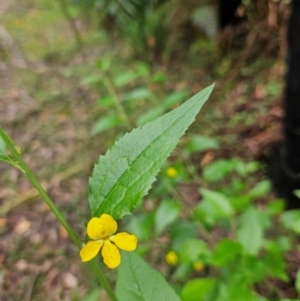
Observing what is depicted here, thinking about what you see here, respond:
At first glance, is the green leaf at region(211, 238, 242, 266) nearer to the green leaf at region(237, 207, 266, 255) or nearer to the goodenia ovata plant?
the green leaf at region(237, 207, 266, 255)

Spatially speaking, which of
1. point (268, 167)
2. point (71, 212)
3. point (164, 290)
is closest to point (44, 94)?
point (71, 212)

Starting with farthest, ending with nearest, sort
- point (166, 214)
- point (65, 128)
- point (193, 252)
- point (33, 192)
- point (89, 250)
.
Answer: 1. point (65, 128)
2. point (33, 192)
3. point (166, 214)
4. point (193, 252)
5. point (89, 250)

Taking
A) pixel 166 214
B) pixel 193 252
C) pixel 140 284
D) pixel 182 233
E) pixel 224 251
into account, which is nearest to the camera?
pixel 140 284

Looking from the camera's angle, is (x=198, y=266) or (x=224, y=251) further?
(x=198, y=266)

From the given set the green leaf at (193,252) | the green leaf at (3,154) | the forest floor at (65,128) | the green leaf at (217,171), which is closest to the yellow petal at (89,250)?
the green leaf at (3,154)

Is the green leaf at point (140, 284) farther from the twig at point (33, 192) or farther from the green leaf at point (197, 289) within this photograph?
the twig at point (33, 192)

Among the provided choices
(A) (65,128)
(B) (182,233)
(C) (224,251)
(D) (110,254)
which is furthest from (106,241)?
(A) (65,128)

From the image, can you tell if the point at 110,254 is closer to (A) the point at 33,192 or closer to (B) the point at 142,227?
(B) the point at 142,227
